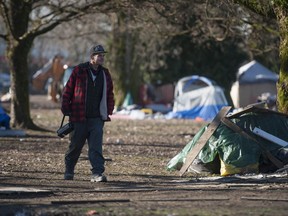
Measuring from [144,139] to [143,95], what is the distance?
1010 inches

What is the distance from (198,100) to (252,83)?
1083cm

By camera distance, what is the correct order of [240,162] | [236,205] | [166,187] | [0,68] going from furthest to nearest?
[0,68]
[240,162]
[166,187]
[236,205]

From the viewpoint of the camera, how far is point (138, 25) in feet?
105

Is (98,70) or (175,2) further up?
(175,2)

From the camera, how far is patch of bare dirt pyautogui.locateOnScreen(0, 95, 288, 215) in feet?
33.1

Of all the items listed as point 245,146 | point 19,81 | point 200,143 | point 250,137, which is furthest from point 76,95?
point 19,81

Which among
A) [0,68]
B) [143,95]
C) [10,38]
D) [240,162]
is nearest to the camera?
[240,162]

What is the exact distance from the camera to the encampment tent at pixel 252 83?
1969 inches

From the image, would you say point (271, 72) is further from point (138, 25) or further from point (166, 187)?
point (166, 187)

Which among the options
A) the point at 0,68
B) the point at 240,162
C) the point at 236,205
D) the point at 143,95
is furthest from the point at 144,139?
the point at 0,68

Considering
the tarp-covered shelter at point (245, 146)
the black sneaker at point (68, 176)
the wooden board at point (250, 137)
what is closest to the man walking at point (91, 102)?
the black sneaker at point (68, 176)

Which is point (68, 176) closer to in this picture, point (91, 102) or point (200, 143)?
point (91, 102)

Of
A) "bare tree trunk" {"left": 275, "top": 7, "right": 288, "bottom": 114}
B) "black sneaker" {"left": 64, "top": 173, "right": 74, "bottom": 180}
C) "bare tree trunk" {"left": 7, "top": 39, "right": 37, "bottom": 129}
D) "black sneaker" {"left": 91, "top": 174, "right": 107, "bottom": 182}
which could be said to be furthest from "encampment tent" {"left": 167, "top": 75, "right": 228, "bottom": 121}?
"black sneaker" {"left": 91, "top": 174, "right": 107, "bottom": 182}

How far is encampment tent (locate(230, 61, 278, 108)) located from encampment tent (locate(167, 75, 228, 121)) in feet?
23.3
